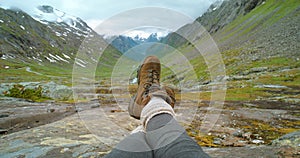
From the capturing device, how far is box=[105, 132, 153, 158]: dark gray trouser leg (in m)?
3.07

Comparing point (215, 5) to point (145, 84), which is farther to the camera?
point (215, 5)

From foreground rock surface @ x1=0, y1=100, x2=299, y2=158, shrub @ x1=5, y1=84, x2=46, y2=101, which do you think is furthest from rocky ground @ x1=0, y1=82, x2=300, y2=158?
shrub @ x1=5, y1=84, x2=46, y2=101

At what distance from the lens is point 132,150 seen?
3137 mm

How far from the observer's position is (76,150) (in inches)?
184

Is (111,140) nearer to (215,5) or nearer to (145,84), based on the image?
(145,84)

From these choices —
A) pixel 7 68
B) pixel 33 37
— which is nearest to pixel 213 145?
pixel 7 68

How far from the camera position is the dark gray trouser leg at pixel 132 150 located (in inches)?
121

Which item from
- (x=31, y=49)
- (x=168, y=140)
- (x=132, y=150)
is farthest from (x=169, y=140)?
(x=31, y=49)

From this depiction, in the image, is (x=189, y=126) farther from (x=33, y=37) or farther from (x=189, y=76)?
(x=33, y=37)

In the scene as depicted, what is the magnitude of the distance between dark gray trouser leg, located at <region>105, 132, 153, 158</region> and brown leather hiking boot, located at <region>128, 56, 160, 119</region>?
1500mm

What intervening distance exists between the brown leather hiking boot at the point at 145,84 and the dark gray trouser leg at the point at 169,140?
1.17 meters

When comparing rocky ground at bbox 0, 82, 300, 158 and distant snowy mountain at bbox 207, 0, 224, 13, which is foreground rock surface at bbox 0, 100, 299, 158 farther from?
distant snowy mountain at bbox 207, 0, 224, 13

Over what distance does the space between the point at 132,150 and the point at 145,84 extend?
258 cm

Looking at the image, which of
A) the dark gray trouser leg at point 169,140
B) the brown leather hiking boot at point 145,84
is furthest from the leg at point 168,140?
the brown leather hiking boot at point 145,84
